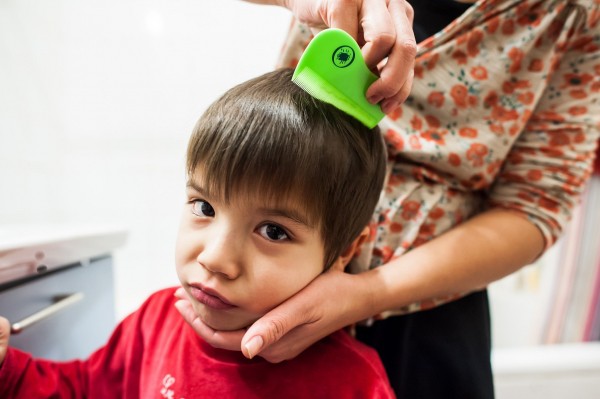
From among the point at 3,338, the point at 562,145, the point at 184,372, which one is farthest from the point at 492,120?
the point at 3,338

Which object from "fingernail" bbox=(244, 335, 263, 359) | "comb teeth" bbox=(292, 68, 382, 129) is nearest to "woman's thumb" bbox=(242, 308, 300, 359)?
"fingernail" bbox=(244, 335, 263, 359)

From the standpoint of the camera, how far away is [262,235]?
17.3 inches

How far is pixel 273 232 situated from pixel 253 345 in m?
0.12

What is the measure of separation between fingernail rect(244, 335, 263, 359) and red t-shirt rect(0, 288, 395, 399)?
0.13 m

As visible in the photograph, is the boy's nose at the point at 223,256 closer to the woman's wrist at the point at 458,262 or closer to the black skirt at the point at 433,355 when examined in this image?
A: the woman's wrist at the point at 458,262

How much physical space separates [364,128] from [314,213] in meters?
0.12

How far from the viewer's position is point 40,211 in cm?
132

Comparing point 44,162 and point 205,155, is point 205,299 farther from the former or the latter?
point 44,162

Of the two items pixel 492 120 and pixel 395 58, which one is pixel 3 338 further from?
pixel 492 120

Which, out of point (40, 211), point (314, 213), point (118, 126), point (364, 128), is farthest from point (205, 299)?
point (40, 211)

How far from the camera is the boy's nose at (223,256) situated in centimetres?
41

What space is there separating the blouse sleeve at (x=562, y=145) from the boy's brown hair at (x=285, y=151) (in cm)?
29

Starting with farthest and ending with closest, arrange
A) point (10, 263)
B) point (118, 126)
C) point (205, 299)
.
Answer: point (118, 126)
point (10, 263)
point (205, 299)

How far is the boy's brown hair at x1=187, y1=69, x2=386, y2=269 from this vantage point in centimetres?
43
